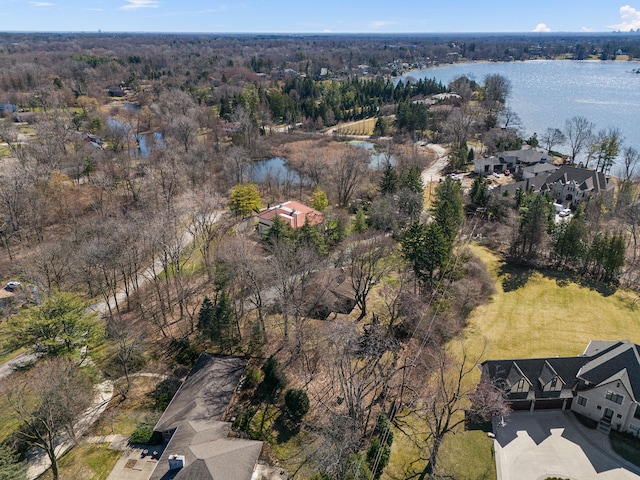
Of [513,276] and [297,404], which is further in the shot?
[513,276]

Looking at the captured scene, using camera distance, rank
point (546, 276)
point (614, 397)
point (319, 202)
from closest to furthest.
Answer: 1. point (614, 397)
2. point (546, 276)
3. point (319, 202)

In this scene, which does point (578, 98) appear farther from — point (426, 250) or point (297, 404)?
point (297, 404)

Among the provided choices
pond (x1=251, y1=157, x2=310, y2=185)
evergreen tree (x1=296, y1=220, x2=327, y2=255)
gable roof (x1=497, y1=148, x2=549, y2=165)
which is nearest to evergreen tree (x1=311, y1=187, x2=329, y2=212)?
pond (x1=251, y1=157, x2=310, y2=185)

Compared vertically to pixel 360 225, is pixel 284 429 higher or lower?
Result: lower

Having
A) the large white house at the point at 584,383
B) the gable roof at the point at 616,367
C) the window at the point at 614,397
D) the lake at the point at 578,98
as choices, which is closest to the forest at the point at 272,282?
the large white house at the point at 584,383

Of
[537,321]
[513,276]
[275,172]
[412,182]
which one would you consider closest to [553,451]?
[537,321]

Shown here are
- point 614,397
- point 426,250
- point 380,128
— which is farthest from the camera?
point 380,128

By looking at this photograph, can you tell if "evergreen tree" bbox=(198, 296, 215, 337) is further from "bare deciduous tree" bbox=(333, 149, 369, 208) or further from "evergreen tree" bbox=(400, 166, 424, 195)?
"evergreen tree" bbox=(400, 166, 424, 195)
